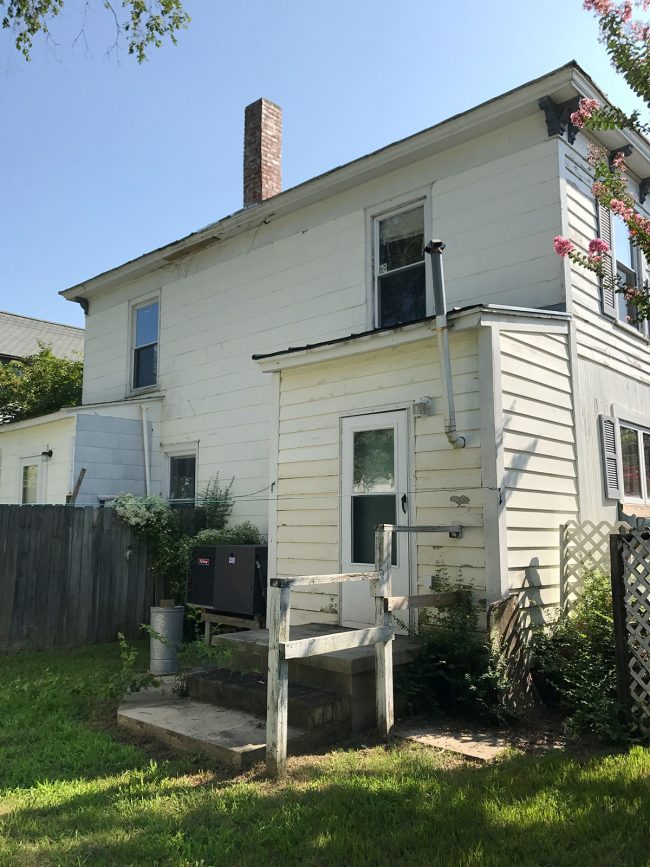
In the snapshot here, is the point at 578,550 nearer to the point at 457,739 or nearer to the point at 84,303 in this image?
the point at 457,739

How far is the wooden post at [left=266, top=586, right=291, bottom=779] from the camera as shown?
418 centimetres

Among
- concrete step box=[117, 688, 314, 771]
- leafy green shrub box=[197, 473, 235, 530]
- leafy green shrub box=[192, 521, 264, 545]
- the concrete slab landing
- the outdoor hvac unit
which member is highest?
leafy green shrub box=[197, 473, 235, 530]

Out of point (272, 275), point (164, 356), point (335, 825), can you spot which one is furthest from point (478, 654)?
point (164, 356)

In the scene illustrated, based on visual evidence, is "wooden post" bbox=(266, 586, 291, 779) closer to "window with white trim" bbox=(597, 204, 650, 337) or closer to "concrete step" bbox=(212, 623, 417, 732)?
"concrete step" bbox=(212, 623, 417, 732)

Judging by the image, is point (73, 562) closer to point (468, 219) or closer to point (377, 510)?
point (377, 510)

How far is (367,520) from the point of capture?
6969 mm

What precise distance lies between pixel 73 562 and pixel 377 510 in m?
4.67

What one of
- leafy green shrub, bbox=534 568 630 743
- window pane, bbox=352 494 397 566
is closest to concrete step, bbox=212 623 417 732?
window pane, bbox=352 494 397 566

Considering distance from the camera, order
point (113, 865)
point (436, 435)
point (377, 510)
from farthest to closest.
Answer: point (377, 510), point (436, 435), point (113, 865)

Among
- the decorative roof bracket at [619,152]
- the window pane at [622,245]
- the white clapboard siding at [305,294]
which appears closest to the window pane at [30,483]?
the white clapboard siding at [305,294]

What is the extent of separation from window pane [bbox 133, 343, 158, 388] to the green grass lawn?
823 centimetres

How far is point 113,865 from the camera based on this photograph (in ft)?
10.1

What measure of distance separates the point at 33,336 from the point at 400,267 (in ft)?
71.8

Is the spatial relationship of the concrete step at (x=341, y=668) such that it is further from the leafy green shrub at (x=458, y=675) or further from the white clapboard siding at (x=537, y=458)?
the white clapboard siding at (x=537, y=458)
